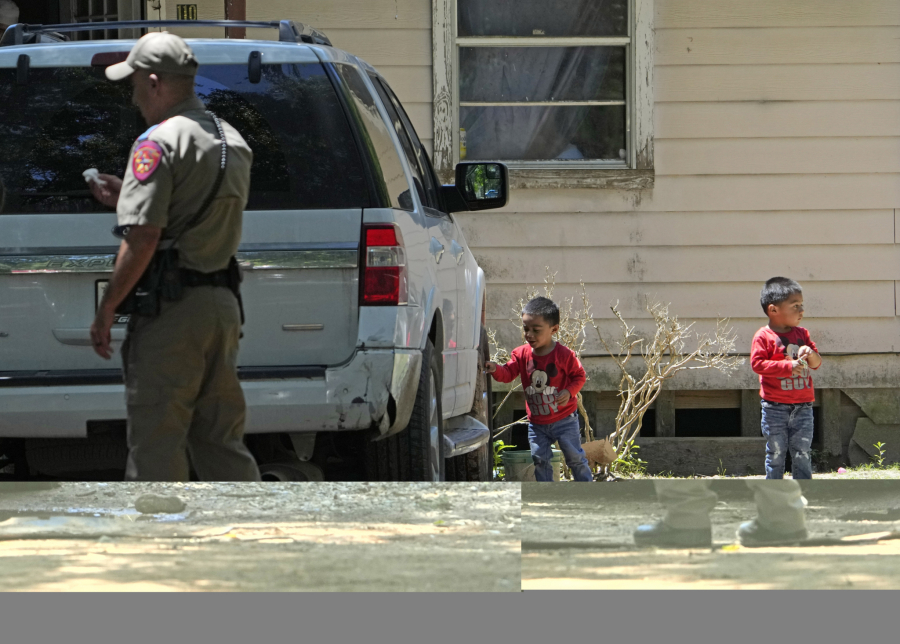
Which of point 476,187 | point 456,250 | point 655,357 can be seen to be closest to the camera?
point 456,250

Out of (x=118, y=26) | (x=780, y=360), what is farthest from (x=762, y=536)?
(x=118, y=26)

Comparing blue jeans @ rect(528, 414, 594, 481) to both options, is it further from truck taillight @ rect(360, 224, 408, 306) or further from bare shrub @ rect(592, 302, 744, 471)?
truck taillight @ rect(360, 224, 408, 306)

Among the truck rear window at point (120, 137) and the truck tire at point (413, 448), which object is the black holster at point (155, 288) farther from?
the truck tire at point (413, 448)

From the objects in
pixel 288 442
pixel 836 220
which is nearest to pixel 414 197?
pixel 288 442

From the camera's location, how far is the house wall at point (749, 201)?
25.4 feet

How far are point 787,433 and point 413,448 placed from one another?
3085 millimetres

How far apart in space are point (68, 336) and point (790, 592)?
2123 millimetres

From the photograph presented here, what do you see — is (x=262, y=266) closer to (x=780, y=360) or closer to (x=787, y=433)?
(x=780, y=360)

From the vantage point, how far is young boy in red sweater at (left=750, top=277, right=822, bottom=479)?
5.90m

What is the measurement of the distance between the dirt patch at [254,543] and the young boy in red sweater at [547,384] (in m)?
2.43

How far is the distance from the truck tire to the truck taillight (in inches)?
10.9

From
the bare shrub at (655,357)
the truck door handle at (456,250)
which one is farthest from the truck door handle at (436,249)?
the bare shrub at (655,357)

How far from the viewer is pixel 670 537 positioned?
3.77 meters

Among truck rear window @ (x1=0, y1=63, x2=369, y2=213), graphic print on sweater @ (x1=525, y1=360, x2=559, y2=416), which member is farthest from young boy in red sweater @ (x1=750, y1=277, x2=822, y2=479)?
truck rear window @ (x1=0, y1=63, x2=369, y2=213)
